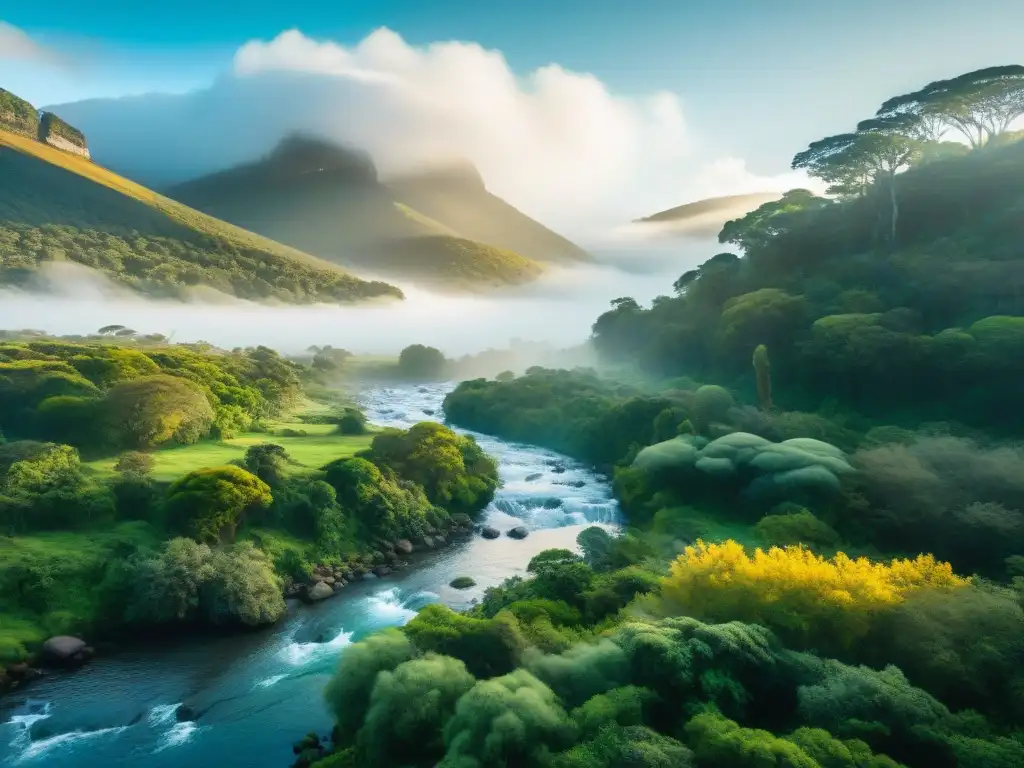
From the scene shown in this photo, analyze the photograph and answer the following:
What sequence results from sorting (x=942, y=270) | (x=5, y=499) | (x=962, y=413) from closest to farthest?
(x=5, y=499) < (x=962, y=413) < (x=942, y=270)

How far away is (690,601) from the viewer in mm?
21297

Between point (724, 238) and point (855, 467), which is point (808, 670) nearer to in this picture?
point (855, 467)

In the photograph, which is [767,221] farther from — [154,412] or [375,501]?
[154,412]

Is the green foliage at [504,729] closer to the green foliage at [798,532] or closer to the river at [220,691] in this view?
the river at [220,691]

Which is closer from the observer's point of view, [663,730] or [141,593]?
[663,730]

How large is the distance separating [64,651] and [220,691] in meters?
7.23

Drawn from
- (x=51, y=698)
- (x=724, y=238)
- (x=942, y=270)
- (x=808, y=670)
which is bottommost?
(x=51, y=698)

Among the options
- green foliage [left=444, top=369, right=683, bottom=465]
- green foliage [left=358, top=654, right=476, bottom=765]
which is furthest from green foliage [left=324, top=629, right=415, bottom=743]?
green foliage [left=444, top=369, right=683, bottom=465]

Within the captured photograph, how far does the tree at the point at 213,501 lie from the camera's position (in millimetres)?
33438

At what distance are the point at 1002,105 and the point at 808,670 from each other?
71.9m

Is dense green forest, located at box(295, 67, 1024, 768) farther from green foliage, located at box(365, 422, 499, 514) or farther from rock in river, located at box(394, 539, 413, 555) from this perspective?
→ green foliage, located at box(365, 422, 499, 514)

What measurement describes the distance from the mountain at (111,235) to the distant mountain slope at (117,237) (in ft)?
0.68

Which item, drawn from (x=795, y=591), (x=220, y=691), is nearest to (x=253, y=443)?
(x=220, y=691)

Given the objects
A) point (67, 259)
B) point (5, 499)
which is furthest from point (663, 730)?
point (67, 259)
